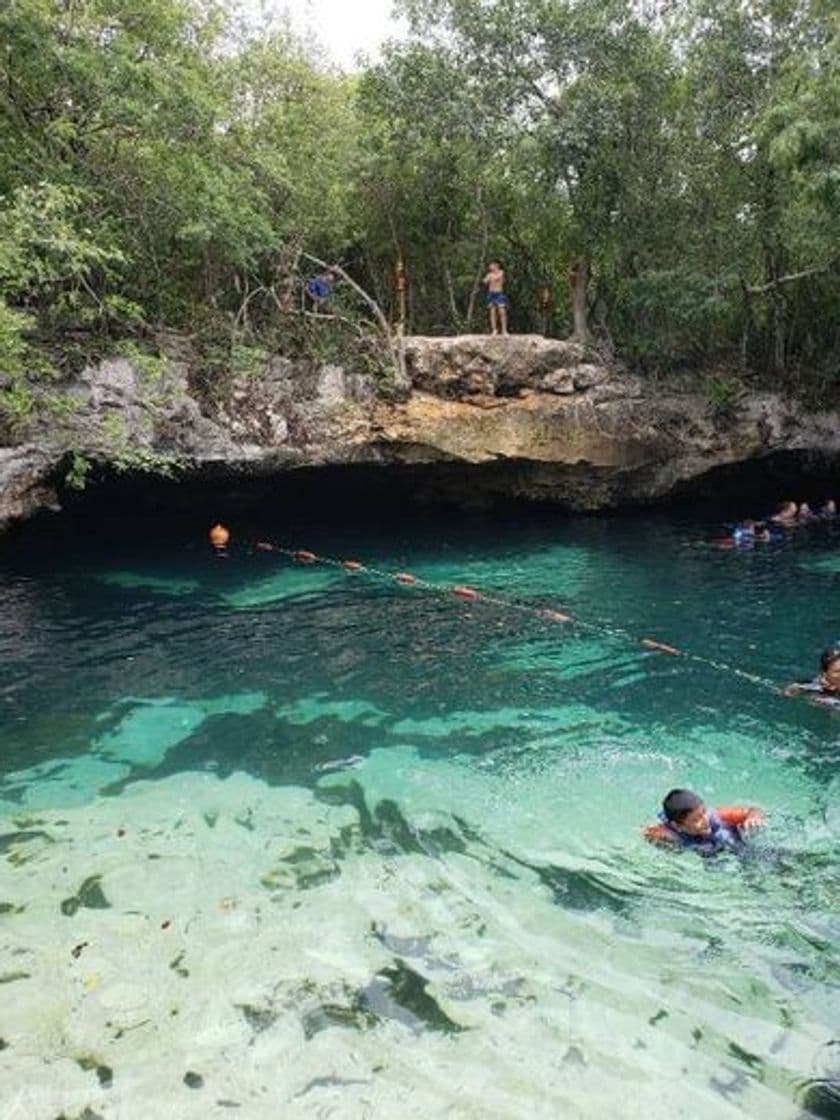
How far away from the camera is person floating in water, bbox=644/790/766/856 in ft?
25.4

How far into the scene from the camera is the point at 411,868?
7758 millimetres

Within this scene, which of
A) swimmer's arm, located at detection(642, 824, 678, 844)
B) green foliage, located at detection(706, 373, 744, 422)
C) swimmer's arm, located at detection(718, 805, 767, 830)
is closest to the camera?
swimmer's arm, located at detection(642, 824, 678, 844)

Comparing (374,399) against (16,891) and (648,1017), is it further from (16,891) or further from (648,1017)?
(648,1017)

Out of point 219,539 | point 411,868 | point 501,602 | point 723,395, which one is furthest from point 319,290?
point 411,868

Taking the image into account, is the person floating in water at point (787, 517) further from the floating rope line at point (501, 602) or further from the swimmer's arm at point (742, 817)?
the swimmer's arm at point (742, 817)

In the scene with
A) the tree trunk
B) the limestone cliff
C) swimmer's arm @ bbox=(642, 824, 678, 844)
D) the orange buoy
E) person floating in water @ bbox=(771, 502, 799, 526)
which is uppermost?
the tree trunk

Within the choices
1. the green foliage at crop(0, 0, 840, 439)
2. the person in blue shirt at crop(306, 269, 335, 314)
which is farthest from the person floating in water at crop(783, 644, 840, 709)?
the person in blue shirt at crop(306, 269, 335, 314)

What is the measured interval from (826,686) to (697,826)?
4.11 metres

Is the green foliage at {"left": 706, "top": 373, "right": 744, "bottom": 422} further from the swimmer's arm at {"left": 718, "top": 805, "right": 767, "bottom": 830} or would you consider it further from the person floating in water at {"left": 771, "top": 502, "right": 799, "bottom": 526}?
the swimmer's arm at {"left": 718, "top": 805, "right": 767, "bottom": 830}

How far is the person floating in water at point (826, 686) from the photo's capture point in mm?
10742

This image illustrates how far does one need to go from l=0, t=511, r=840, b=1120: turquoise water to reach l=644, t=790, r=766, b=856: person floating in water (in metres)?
0.22

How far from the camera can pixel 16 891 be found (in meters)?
7.43

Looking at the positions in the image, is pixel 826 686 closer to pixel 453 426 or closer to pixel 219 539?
pixel 453 426

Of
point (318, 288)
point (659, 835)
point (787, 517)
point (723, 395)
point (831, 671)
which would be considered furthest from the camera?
point (787, 517)
